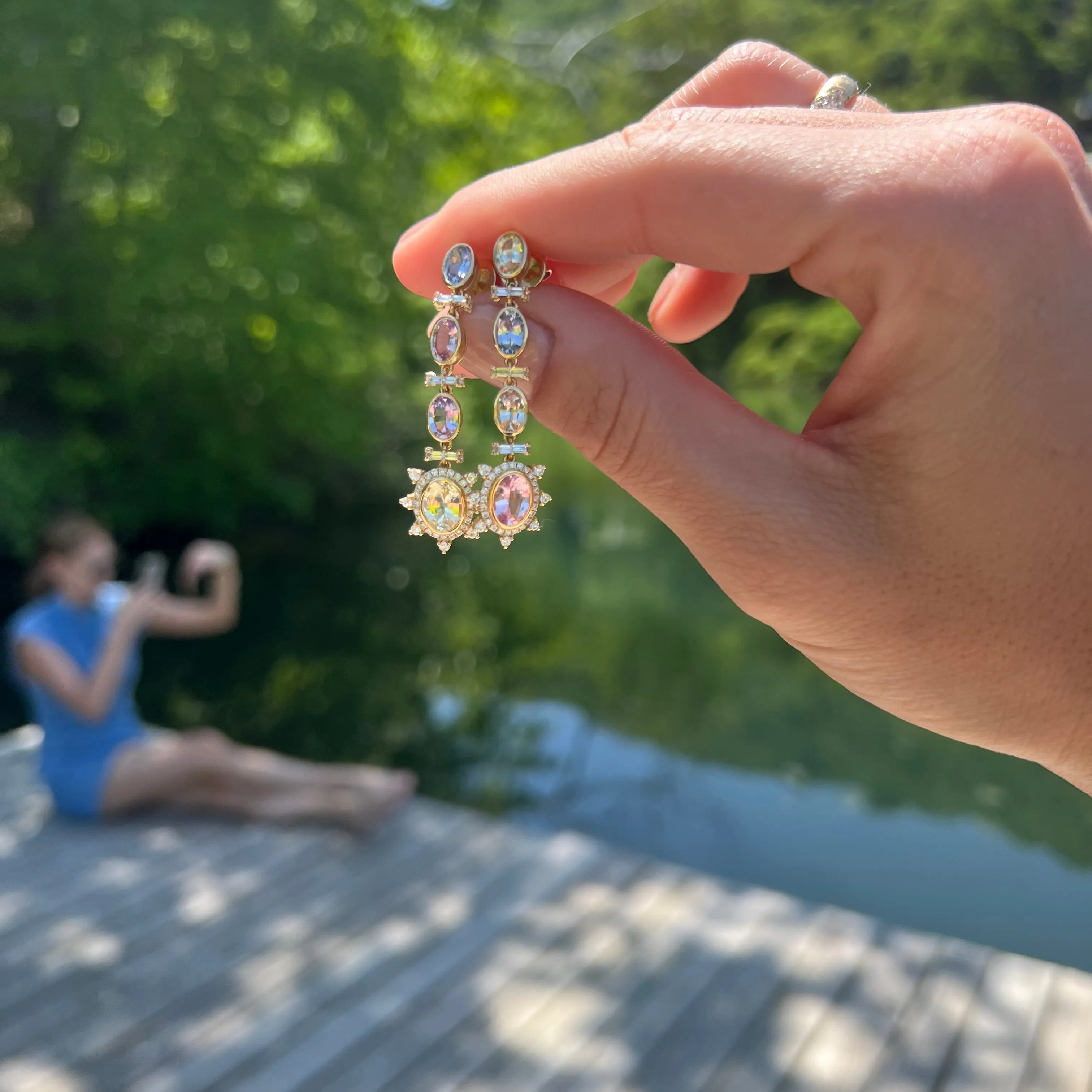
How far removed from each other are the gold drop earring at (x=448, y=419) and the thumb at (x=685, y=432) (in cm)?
3

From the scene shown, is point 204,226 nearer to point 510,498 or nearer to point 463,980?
point 463,980

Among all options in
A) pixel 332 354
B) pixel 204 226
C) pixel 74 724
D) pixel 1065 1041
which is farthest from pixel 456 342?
pixel 332 354

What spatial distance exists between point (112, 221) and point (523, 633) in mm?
4724

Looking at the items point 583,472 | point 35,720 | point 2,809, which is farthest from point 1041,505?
point 583,472

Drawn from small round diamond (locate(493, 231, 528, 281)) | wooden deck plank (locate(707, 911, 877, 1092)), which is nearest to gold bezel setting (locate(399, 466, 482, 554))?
small round diamond (locate(493, 231, 528, 281))

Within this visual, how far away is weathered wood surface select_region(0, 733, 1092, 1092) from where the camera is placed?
2334mm

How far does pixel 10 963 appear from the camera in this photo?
2.67 metres

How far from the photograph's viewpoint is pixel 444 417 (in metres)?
1.10

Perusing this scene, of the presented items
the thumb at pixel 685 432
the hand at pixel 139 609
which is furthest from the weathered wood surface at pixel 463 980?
the thumb at pixel 685 432

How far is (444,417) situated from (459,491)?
86 mm

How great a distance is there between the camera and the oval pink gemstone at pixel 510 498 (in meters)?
1.06

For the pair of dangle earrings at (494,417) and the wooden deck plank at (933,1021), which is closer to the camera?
the pair of dangle earrings at (494,417)

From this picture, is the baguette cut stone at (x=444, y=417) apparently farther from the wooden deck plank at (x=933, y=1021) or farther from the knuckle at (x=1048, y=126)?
the wooden deck plank at (x=933, y=1021)

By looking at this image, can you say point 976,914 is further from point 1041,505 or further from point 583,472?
point 583,472
